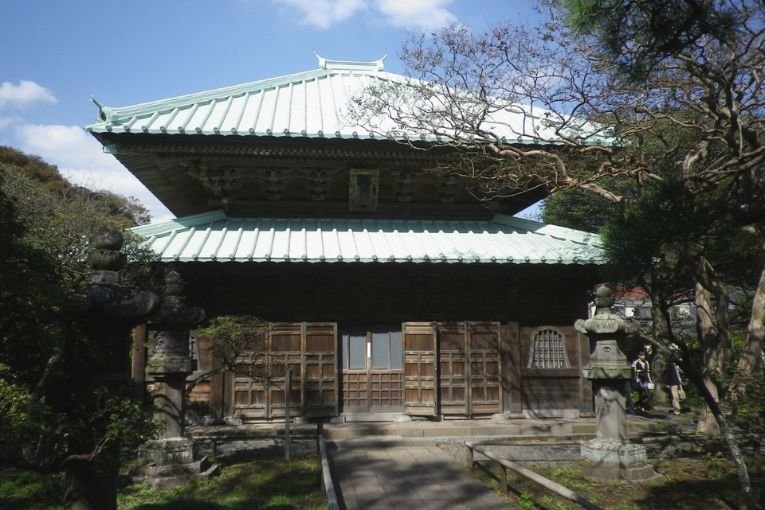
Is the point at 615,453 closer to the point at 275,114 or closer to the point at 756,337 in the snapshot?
the point at 756,337

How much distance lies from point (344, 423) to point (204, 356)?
3.25m

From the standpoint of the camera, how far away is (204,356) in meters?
11.9

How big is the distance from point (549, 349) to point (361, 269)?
468cm

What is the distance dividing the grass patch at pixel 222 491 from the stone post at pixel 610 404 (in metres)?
4.52

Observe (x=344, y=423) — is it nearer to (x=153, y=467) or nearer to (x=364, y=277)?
(x=364, y=277)

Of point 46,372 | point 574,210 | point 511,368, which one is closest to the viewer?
point 46,372

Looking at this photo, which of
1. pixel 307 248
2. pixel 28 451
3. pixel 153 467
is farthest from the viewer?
pixel 307 248

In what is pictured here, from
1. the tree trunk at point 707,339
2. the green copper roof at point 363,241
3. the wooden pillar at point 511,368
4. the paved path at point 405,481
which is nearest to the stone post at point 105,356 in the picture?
the paved path at point 405,481

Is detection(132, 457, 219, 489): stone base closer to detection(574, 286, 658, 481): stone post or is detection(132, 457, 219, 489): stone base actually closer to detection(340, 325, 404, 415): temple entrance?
detection(340, 325, 404, 415): temple entrance

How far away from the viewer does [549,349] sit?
12.9m

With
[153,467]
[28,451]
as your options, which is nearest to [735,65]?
[28,451]

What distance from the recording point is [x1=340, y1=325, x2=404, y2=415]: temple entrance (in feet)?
40.1

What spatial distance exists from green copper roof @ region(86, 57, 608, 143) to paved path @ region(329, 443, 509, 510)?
5984 millimetres

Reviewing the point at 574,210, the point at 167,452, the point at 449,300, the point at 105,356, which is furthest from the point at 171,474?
the point at 574,210
